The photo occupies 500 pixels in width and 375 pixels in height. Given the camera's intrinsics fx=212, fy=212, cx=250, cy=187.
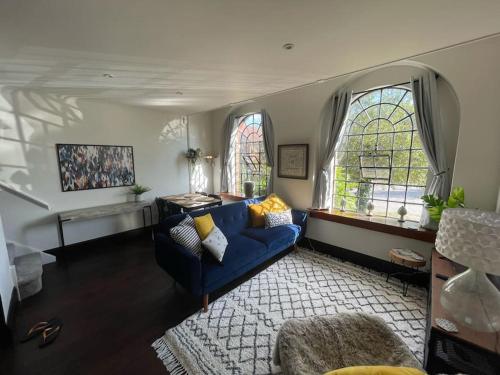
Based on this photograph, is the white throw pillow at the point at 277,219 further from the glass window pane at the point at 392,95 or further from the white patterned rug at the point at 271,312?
the glass window pane at the point at 392,95

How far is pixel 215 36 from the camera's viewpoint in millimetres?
1660

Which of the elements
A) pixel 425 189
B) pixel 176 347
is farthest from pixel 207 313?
pixel 425 189

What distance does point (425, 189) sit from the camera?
2727mm

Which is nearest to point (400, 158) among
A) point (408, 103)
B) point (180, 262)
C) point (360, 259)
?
point (408, 103)

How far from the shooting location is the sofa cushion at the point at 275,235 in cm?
286

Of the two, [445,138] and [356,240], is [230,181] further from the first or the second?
[445,138]

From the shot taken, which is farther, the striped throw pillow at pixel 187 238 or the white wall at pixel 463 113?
the striped throw pillow at pixel 187 238

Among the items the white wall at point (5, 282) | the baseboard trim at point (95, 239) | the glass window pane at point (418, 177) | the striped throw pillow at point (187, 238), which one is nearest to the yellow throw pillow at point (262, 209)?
the striped throw pillow at point (187, 238)

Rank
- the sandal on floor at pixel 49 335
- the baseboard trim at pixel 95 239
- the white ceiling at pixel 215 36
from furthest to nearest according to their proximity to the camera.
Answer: the baseboard trim at pixel 95 239 → the sandal on floor at pixel 49 335 → the white ceiling at pixel 215 36

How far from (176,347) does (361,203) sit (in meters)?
3.05

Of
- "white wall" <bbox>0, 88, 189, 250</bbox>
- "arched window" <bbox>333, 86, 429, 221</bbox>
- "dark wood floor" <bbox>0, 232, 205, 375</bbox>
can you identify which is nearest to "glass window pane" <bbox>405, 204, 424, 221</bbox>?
"arched window" <bbox>333, 86, 429, 221</bbox>

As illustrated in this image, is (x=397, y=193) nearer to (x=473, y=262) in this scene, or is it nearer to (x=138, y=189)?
(x=473, y=262)

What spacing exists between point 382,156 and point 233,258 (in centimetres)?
252

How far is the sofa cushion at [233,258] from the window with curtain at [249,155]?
1.92m
